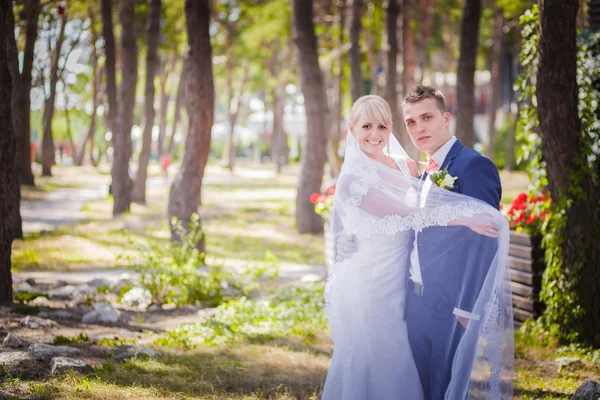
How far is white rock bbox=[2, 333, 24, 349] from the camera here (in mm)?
6192

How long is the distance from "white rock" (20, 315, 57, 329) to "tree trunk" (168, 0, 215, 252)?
4.91 m

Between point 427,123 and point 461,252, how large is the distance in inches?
35.3

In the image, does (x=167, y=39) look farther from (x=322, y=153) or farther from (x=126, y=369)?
(x=126, y=369)

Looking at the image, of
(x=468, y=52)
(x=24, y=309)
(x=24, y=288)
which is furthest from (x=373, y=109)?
(x=468, y=52)

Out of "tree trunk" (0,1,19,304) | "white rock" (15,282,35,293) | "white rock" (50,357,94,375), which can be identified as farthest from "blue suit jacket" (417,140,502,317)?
"white rock" (15,282,35,293)

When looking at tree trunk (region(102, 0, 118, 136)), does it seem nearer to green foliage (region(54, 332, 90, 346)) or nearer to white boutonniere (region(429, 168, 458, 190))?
green foliage (region(54, 332, 90, 346))

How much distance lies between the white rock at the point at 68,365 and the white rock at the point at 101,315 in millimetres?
2275

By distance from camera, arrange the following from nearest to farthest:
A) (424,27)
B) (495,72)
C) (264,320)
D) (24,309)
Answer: (24,309) → (264,320) → (424,27) → (495,72)

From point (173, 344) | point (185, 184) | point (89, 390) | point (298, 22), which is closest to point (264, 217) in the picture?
point (298, 22)

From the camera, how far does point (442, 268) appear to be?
4.37m

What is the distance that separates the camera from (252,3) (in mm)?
28219

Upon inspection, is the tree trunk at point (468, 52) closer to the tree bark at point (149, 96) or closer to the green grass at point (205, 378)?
the green grass at point (205, 378)

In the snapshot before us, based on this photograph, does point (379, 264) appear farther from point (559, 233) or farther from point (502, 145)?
point (502, 145)

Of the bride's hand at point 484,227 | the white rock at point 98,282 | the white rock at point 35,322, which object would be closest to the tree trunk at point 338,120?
the white rock at point 98,282
